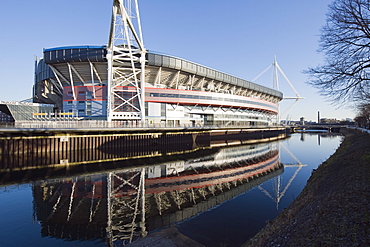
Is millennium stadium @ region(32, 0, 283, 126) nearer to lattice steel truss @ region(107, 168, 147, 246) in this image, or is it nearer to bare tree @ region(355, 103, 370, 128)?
lattice steel truss @ region(107, 168, 147, 246)

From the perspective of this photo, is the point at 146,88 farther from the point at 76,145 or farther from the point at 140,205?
Answer: the point at 140,205

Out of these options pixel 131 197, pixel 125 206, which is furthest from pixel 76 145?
pixel 125 206

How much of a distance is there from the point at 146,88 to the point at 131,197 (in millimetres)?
33695

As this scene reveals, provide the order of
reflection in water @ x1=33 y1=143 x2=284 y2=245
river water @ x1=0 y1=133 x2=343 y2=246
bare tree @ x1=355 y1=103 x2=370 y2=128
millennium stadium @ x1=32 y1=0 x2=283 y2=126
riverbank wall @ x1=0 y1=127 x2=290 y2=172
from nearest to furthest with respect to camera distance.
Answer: river water @ x1=0 y1=133 x2=343 y2=246 < reflection in water @ x1=33 y1=143 x2=284 y2=245 < riverbank wall @ x1=0 y1=127 x2=290 y2=172 < bare tree @ x1=355 y1=103 x2=370 y2=128 < millennium stadium @ x1=32 y1=0 x2=283 y2=126

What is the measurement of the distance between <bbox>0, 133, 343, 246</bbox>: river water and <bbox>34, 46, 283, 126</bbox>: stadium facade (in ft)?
68.6

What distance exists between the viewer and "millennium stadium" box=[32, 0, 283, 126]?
121ft

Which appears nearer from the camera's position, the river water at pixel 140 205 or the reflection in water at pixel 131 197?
the river water at pixel 140 205

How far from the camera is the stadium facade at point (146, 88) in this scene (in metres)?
39.2

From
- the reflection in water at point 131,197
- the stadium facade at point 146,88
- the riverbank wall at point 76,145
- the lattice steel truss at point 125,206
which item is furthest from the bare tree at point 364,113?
the riverbank wall at point 76,145

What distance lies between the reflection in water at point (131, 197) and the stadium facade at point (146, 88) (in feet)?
65.2

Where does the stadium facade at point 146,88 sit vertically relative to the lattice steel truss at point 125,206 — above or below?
above

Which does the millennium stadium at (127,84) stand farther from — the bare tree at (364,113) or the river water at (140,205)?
the bare tree at (364,113)

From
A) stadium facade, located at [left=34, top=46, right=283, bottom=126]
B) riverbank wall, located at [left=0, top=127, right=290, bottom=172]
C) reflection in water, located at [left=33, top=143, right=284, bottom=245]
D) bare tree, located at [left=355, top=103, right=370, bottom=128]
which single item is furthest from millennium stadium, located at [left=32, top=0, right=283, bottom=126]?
bare tree, located at [left=355, top=103, right=370, bottom=128]

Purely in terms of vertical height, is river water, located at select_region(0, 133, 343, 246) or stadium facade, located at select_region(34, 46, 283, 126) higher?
stadium facade, located at select_region(34, 46, 283, 126)
